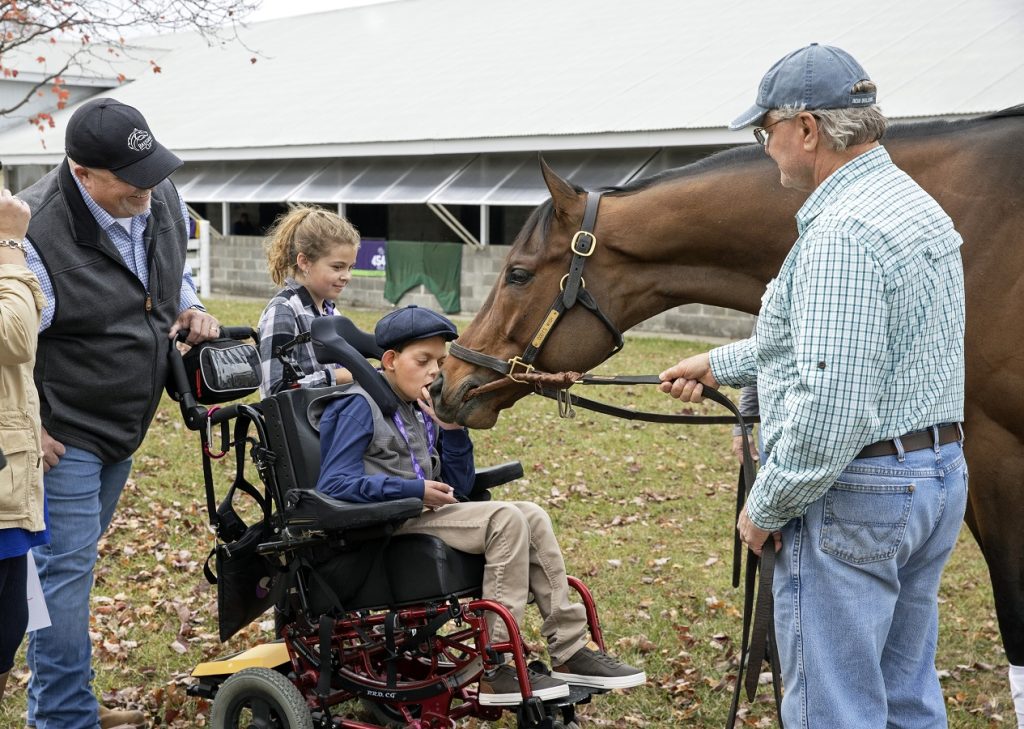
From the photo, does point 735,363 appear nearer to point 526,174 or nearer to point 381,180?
point 526,174

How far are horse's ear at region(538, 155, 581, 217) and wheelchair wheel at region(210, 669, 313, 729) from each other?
186 cm

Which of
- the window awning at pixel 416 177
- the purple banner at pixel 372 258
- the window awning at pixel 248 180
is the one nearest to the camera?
the window awning at pixel 416 177

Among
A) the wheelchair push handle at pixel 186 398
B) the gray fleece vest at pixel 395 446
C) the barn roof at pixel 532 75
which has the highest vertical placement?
the barn roof at pixel 532 75

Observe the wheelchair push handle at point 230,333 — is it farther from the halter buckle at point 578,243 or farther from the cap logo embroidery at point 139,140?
the halter buckle at point 578,243

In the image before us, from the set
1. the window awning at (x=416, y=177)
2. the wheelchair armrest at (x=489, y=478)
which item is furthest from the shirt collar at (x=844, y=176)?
the window awning at (x=416, y=177)

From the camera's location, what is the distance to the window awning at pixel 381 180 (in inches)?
763

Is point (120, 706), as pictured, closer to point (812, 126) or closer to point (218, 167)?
point (812, 126)

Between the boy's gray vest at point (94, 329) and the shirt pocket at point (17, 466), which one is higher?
the boy's gray vest at point (94, 329)

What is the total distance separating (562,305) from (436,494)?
0.82m

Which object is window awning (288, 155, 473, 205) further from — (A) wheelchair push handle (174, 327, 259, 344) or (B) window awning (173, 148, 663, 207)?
(A) wheelchair push handle (174, 327, 259, 344)

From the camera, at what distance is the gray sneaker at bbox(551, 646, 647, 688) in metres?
3.41

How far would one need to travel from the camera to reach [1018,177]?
343cm

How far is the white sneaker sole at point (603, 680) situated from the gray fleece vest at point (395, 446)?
32.9 inches

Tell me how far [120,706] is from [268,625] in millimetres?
1000
